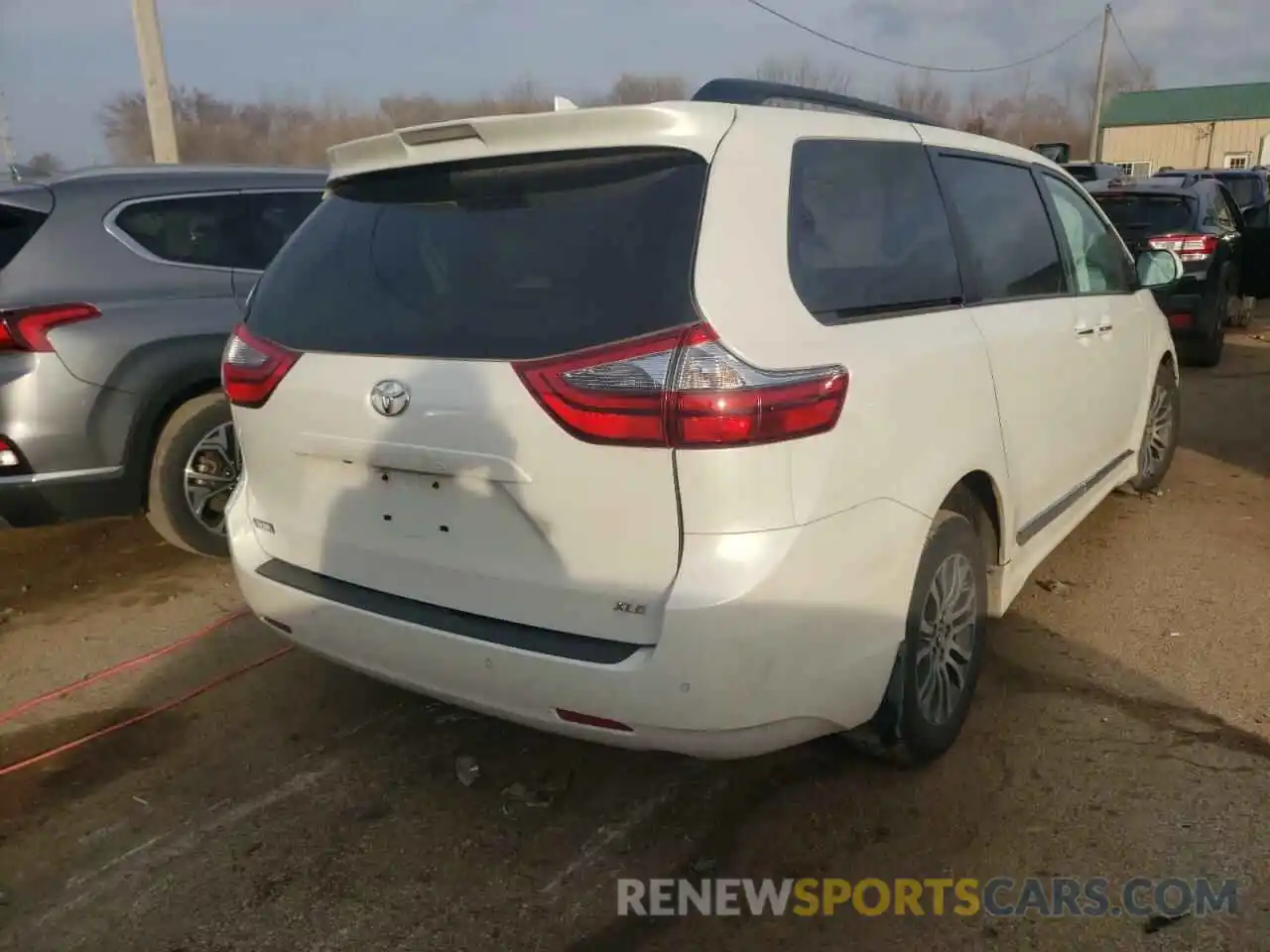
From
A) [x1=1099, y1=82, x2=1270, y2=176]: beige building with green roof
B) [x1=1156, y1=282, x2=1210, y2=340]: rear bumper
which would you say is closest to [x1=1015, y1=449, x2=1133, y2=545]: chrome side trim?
[x1=1156, y1=282, x2=1210, y2=340]: rear bumper

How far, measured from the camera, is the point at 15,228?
14.0 feet

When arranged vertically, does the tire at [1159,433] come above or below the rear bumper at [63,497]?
below

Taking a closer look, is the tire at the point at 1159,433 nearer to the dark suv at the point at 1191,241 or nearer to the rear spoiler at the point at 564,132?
the rear spoiler at the point at 564,132

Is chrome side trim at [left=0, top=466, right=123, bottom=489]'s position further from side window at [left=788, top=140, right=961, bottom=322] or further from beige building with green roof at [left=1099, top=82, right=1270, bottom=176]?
beige building with green roof at [left=1099, top=82, right=1270, bottom=176]

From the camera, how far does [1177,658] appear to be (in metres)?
3.66

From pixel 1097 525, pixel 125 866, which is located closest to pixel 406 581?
→ pixel 125 866

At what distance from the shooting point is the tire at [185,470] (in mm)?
4586

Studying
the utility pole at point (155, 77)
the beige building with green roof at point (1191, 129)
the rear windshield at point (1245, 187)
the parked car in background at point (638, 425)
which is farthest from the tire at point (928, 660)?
the beige building with green roof at point (1191, 129)

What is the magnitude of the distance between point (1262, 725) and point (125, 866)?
11.1 ft

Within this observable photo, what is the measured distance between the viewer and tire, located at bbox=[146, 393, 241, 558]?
459 centimetres

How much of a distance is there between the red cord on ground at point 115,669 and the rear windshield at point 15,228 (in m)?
1.72

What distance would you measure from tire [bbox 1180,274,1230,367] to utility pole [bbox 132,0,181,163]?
1049 centimetres

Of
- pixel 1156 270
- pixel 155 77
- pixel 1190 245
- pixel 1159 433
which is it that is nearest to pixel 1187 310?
pixel 1190 245

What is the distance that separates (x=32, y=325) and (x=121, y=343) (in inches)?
13.7
